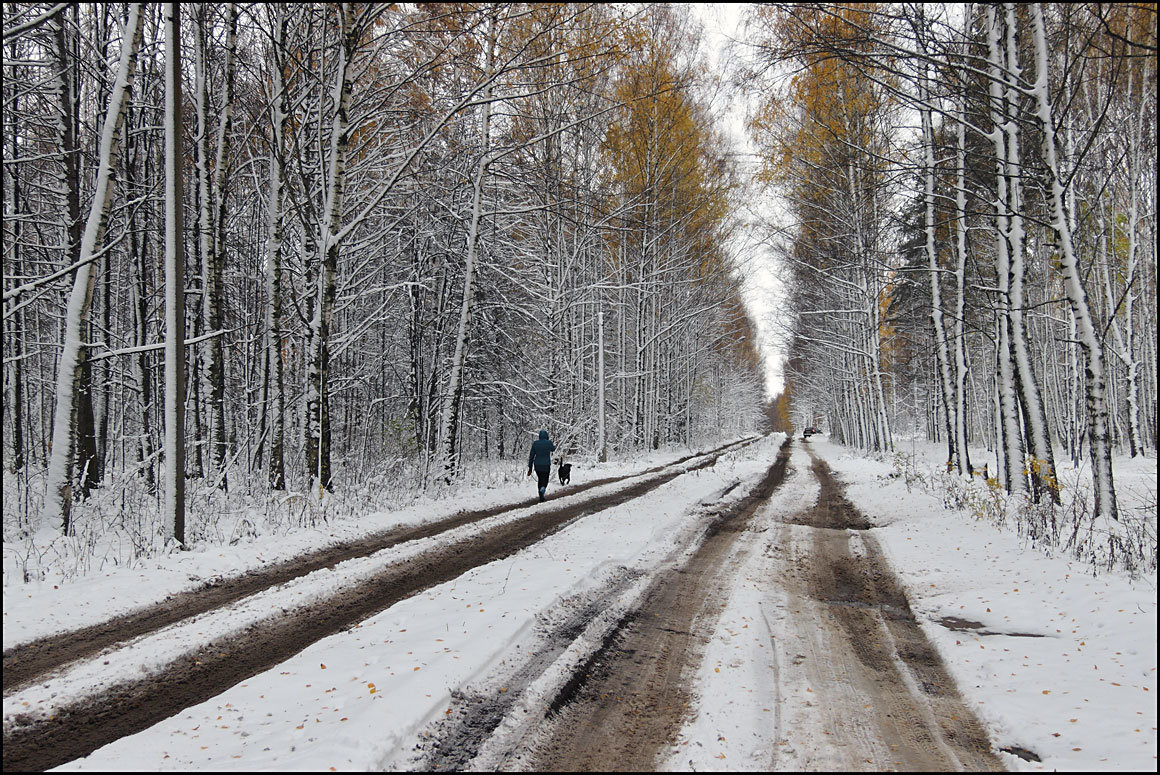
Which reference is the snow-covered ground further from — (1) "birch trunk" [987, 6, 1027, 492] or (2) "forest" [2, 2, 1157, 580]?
(1) "birch trunk" [987, 6, 1027, 492]

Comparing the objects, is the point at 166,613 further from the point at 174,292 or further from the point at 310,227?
the point at 310,227

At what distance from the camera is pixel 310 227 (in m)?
11.0

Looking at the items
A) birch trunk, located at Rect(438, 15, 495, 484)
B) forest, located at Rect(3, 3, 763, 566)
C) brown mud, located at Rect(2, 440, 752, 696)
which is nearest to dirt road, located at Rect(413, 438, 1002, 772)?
brown mud, located at Rect(2, 440, 752, 696)

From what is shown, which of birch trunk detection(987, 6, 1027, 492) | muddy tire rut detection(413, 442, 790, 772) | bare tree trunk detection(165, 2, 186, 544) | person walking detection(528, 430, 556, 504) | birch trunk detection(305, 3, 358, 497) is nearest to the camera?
muddy tire rut detection(413, 442, 790, 772)

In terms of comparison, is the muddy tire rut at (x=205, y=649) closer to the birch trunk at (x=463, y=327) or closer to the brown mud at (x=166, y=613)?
the brown mud at (x=166, y=613)

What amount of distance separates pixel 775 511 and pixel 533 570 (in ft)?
23.3

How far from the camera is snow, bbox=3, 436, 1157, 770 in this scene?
3396 millimetres

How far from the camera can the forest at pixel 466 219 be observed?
332 inches

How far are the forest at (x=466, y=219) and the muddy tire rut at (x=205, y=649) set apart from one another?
203cm

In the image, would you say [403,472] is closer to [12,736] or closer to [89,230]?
[89,230]

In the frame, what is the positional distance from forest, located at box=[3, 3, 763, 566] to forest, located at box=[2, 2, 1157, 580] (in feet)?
0.41

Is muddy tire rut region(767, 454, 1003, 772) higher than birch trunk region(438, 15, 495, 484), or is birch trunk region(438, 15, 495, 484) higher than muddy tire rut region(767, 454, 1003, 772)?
birch trunk region(438, 15, 495, 484)

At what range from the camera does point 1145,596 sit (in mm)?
5695

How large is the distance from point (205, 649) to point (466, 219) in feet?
39.8
